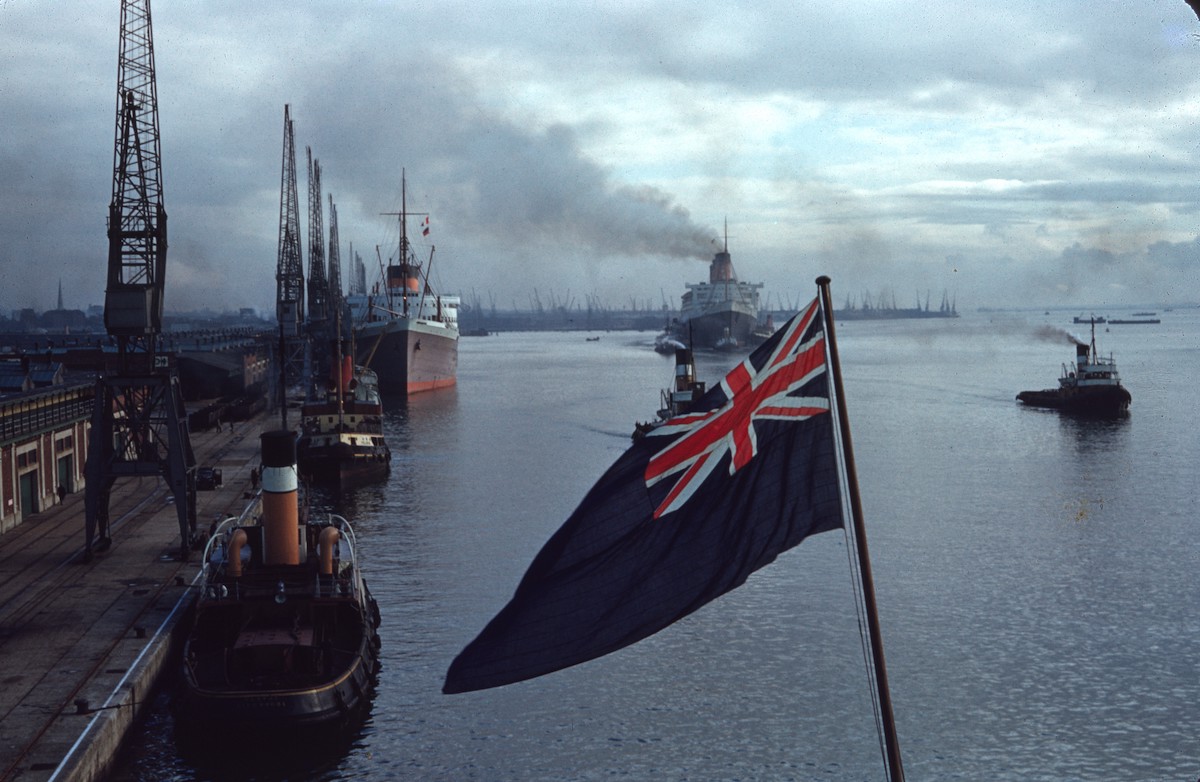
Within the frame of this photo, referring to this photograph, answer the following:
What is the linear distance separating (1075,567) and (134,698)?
87.4ft

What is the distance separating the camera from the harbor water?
2178 cm

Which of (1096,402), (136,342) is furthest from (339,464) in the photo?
(1096,402)

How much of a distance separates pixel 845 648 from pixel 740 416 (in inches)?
805

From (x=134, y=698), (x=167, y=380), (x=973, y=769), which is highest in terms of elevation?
(x=167, y=380)

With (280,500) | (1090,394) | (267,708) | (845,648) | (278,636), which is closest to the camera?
(267,708)

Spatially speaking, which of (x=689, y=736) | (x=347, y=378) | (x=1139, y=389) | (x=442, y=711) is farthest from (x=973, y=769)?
(x=1139, y=389)

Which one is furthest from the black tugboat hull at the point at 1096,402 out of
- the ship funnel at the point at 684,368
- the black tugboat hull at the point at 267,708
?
the black tugboat hull at the point at 267,708

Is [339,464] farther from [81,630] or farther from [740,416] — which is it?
[740,416]

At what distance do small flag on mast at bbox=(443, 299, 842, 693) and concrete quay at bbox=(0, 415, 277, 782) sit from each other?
1269 centimetres

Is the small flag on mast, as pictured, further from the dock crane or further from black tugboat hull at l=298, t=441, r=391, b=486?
black tugboat hull at l=298, t=441, r=391, b=486

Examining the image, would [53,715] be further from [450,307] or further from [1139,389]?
[450,307]

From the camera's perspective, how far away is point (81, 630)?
24922 millimetres

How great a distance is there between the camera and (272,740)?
22547mm

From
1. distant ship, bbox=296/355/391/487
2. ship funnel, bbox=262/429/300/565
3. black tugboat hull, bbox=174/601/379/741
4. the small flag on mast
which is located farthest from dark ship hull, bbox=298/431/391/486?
the small flag on mast
